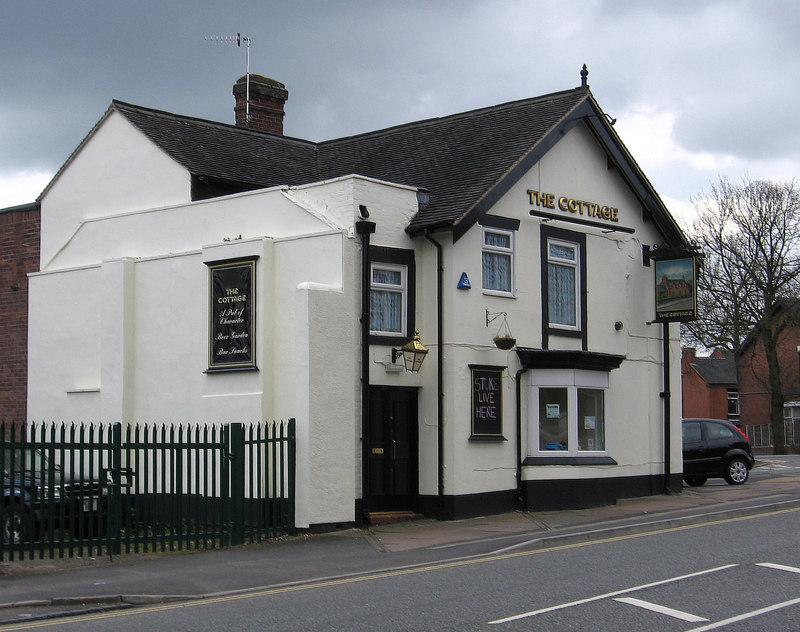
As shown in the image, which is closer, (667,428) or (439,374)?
(439,374)

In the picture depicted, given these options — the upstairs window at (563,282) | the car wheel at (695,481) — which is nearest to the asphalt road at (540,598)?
the upstairs window at (563,282)

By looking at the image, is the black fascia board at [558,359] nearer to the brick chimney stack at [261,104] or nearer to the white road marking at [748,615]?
the white road marking at [748,615]

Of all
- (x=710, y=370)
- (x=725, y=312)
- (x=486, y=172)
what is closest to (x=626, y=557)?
(x=486, y=172)

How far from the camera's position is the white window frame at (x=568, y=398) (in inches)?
776

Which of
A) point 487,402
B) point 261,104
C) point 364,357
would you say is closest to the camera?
point 364,357

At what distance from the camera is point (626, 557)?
13.1 meters

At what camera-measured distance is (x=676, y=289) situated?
22.1 meters

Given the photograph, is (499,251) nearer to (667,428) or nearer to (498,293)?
(498,293)

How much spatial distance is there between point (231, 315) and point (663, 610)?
1031cm

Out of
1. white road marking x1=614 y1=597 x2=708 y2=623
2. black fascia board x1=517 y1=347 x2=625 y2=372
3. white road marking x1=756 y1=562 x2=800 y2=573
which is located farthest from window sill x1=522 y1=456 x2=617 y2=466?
white road marking x1=614 y1=597 x2=708 y2=623

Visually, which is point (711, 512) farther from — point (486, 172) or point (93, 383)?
point (93, 383)

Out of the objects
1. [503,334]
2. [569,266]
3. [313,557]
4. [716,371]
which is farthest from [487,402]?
[716,371]

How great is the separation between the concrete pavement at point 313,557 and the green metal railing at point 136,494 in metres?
0.32

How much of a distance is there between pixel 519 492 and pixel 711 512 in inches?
132
